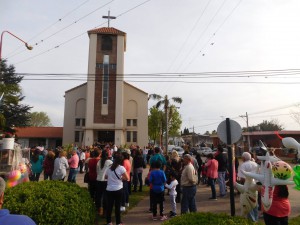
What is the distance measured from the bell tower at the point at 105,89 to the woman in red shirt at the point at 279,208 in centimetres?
3421

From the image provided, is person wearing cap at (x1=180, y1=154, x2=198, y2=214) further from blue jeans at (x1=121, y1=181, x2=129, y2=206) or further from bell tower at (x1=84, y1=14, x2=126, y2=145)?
bell tower at (x1=84, y1=14, x2=126, y2=145)

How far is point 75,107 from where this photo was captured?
141ft

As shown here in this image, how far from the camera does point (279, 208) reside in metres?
5.25

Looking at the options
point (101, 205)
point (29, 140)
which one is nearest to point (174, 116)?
point (29, 140)

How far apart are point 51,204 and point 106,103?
113ft

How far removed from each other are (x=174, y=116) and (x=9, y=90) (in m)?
32.5

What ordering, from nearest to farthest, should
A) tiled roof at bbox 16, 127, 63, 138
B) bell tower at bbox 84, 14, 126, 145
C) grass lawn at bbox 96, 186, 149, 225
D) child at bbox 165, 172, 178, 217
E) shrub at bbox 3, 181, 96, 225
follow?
1. shrub at bbox 3, 181, 96, 225
2. grass lawn at bbox 96, 186, 149, 225
3. child at bbox 165, 172, 178, 217
4. bell tower at bbox 84, 14, 126, 145
5. tiled roof at bbox 16, 127, 63, 138

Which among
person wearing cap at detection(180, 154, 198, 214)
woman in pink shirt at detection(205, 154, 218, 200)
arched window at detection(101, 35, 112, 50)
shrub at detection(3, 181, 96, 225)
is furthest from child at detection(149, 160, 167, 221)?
arched window at detection(101, 35, 112, 50)

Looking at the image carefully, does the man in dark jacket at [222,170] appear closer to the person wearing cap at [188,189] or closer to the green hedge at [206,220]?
the person wearing cap at [188,189]

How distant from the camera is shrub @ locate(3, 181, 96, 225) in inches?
217

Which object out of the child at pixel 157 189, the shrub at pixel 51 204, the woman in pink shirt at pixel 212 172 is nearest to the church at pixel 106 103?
the woman in pink shirt at pixel 212 172

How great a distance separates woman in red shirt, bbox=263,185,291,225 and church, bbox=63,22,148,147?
1327 inches

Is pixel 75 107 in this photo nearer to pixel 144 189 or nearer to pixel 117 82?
pixel 117 82

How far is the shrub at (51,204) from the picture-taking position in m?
5.50
